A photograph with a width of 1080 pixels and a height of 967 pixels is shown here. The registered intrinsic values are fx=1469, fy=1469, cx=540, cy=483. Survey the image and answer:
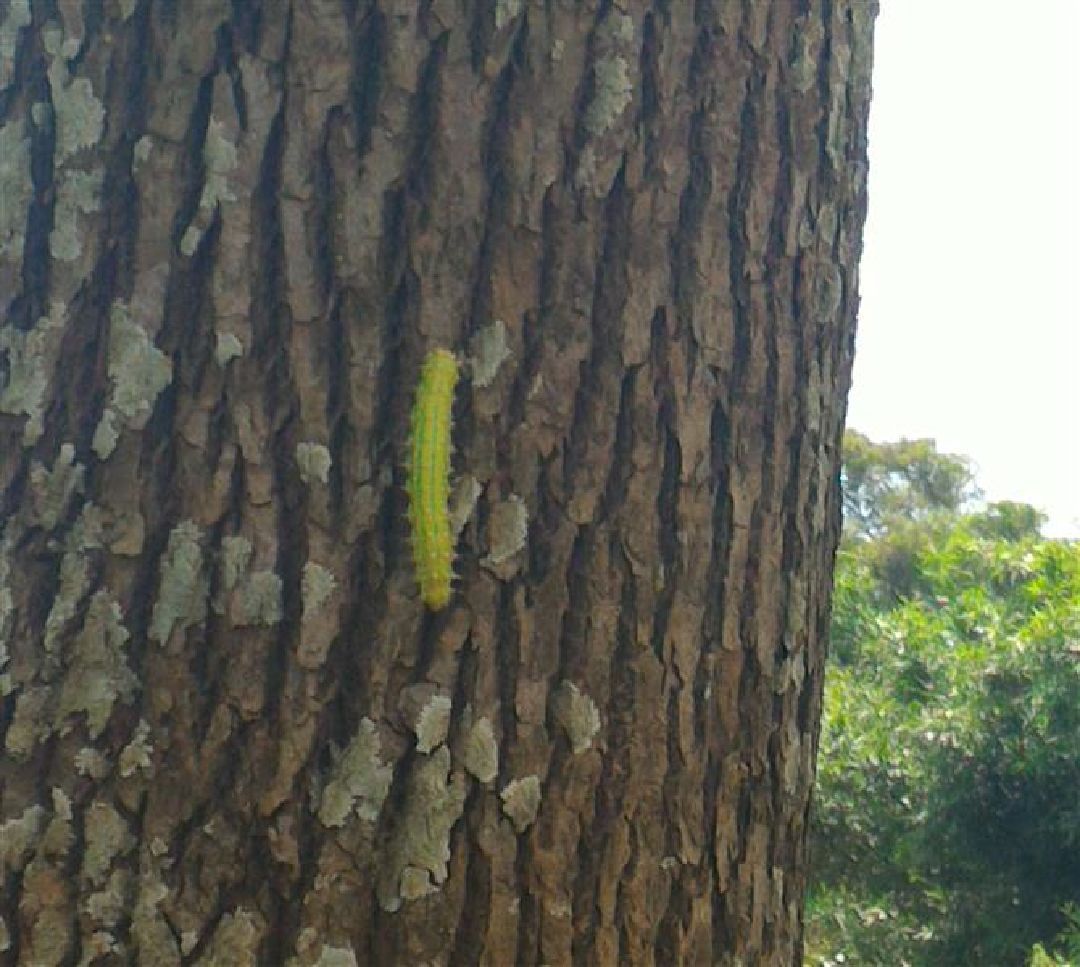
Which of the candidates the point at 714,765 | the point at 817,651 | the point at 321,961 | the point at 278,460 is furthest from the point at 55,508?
the point at 817,651

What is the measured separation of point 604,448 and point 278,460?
1.00 ft

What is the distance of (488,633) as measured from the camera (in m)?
1.35

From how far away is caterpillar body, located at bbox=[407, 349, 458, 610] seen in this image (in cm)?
132

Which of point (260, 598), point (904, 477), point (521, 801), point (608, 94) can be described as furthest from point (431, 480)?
point (904, 477)

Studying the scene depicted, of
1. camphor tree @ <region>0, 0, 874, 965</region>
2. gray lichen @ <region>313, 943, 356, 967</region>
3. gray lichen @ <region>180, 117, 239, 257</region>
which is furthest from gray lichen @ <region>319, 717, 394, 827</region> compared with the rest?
gray lichen @ <region>180, 117, 239, 257</region>

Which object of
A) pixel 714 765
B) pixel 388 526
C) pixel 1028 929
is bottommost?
pixel 1028 929

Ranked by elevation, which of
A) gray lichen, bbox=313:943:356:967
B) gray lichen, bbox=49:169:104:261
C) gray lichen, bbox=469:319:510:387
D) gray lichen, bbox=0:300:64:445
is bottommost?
gray lichen, bbox=313:943:356:967

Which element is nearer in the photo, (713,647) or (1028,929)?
(713,647)

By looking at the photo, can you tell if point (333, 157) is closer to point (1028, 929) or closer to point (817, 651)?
Answer: point (817, 651)

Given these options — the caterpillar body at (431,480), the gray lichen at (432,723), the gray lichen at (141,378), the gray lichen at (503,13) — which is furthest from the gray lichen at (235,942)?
the gray lichen at (503,13)

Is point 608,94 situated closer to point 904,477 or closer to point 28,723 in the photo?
point 28,723

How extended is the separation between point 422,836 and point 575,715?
180 mm

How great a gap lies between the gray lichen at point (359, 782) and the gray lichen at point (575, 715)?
0.17 m

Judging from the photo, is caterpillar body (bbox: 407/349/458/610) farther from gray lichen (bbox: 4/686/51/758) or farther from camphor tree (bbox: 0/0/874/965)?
gray lichen (bbox: 4/686/51/758)
